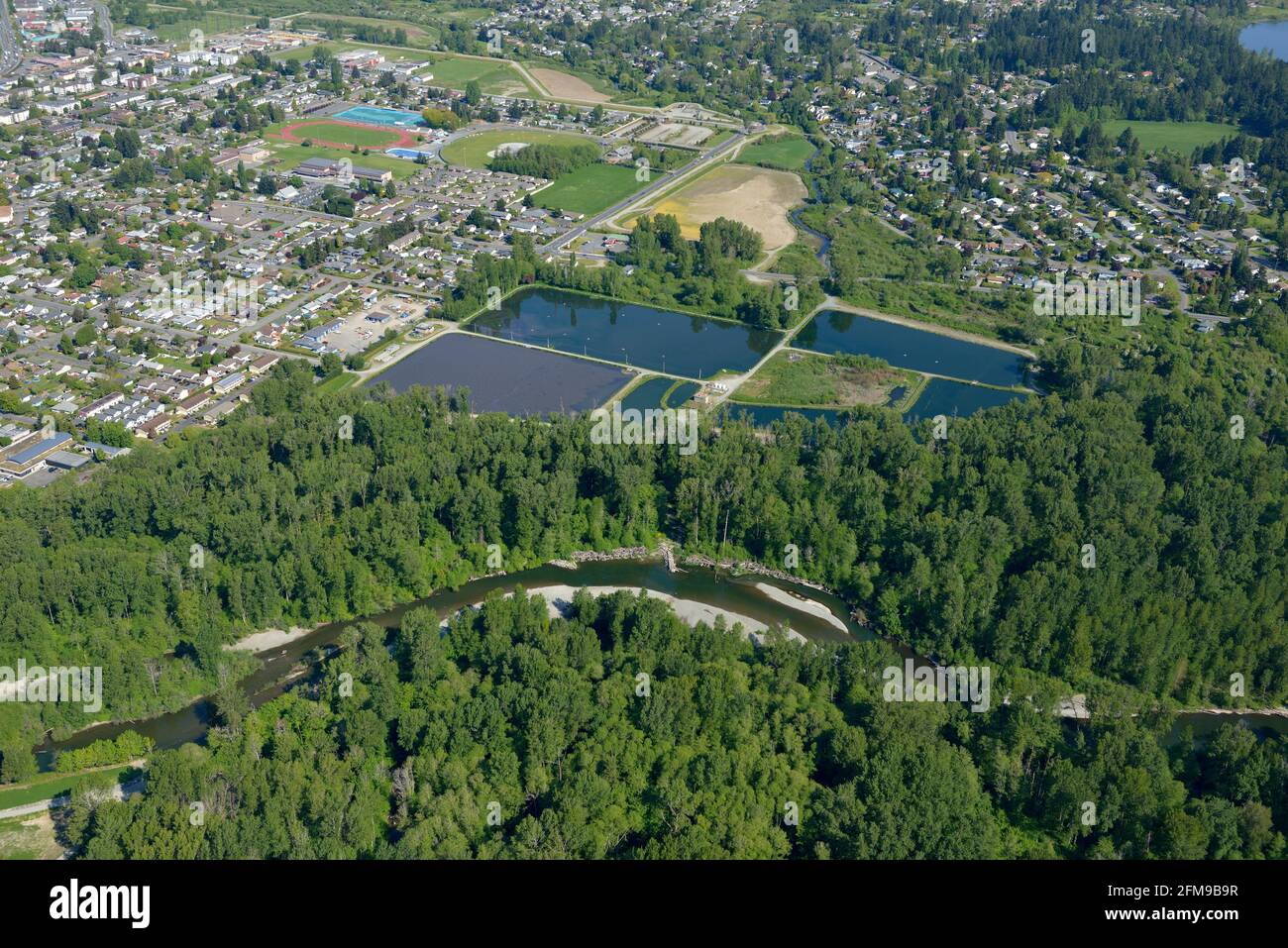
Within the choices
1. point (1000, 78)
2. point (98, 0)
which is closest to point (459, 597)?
point (1000, 78)

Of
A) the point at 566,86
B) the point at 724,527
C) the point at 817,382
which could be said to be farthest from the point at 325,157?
the point at 724,527

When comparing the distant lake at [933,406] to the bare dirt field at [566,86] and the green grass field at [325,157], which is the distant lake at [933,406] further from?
the bare dirt field at [566,86]

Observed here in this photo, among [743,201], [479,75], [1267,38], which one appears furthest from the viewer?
[1267,38]

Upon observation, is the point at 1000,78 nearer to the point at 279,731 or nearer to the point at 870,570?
the point at 870,570

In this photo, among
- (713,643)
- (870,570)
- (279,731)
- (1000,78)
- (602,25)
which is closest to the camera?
(279,731)

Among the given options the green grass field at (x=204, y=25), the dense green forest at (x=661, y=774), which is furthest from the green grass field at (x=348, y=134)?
the dense green forest at (x=661, y=774)

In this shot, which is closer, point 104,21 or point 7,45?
point 7,45

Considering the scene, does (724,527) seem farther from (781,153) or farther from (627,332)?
(781,153)
